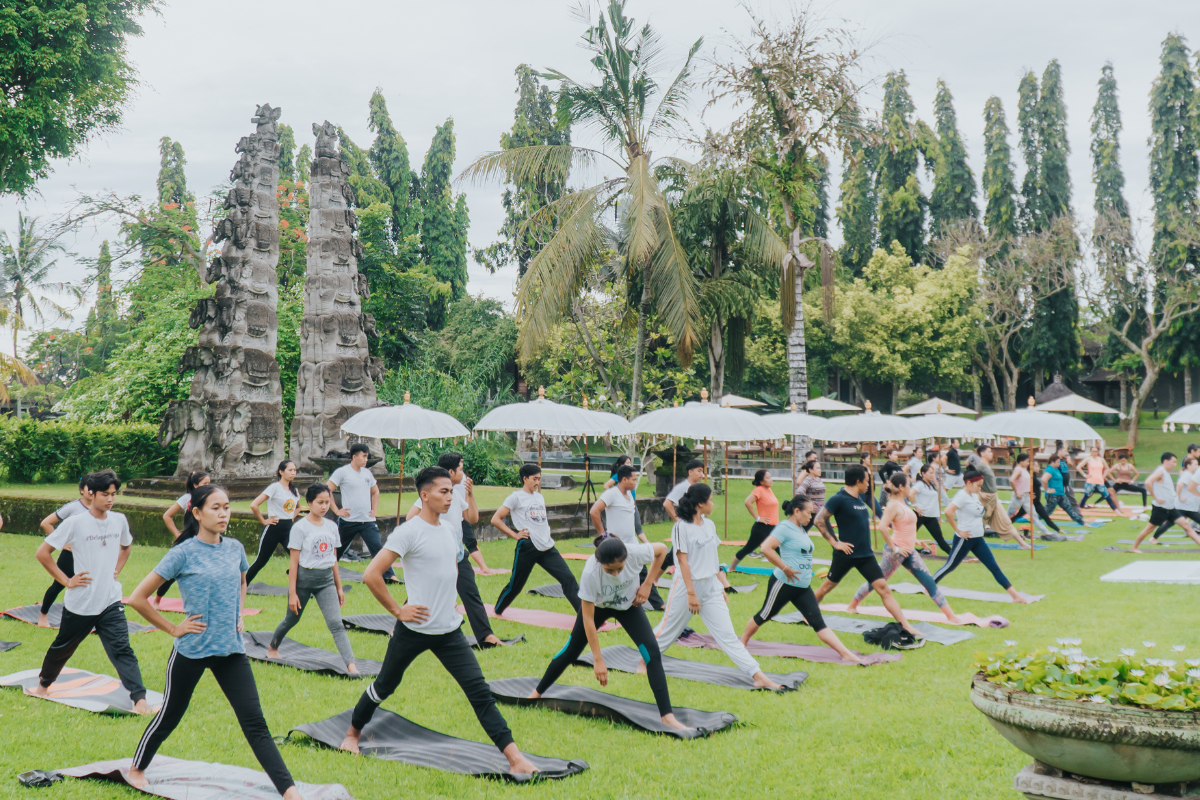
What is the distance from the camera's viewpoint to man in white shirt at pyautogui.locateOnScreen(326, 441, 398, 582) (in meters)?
10.4

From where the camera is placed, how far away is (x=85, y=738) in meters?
5.82

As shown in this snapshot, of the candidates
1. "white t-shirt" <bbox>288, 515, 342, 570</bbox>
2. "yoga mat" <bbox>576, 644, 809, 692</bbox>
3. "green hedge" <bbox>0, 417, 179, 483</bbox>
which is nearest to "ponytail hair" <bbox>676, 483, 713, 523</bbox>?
"yoga mat" <bbox>576, 644, 809, 692</bbox>

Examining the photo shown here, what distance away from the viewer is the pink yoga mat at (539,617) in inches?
378

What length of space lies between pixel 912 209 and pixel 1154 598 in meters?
38.9

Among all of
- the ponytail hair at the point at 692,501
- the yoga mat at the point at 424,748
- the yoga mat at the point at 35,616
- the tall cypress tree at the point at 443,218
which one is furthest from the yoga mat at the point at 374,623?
the tall cypress tree at the point at 443,218

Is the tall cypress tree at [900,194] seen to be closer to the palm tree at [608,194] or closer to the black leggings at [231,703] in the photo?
the palm tree at [608,194]

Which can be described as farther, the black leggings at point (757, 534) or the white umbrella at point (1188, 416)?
the white umbrella at point (1188, 416)

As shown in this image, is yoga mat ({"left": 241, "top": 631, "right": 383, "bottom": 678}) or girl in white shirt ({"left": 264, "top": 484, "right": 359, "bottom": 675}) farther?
yoga mat ({"left": 241, "top": 631, "right": 383, "bottom": 678})

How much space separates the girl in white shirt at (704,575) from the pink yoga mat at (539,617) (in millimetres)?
2471

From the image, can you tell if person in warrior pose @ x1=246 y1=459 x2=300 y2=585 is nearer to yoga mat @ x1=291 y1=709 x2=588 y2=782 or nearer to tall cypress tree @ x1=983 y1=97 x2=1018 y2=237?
yoga mat @ x1=291 y1=709 x2=588 y2=782

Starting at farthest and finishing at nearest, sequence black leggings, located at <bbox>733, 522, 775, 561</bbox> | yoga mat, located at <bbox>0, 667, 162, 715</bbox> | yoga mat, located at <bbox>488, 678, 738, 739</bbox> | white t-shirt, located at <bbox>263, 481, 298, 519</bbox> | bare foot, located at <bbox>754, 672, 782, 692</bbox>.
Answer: black leggings, located at <bbox>733, 522, 775, 561</bbox>
white t-shirt, located at <bbox>263, 481, 298, 519</bbox>
bare foot, located at <bbox>754, 672, 782, 692</bbox>
yoga mat, located at <bbox>0, 667, 162, 715</bbox>
yoga mat, located at <bbox>488, 678, 738, 739</bbox>

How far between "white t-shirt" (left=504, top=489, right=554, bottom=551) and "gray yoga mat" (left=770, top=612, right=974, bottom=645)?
2725 millimetres

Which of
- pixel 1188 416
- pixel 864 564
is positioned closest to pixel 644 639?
pixel 864 564

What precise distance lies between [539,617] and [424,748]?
4.36 metres
